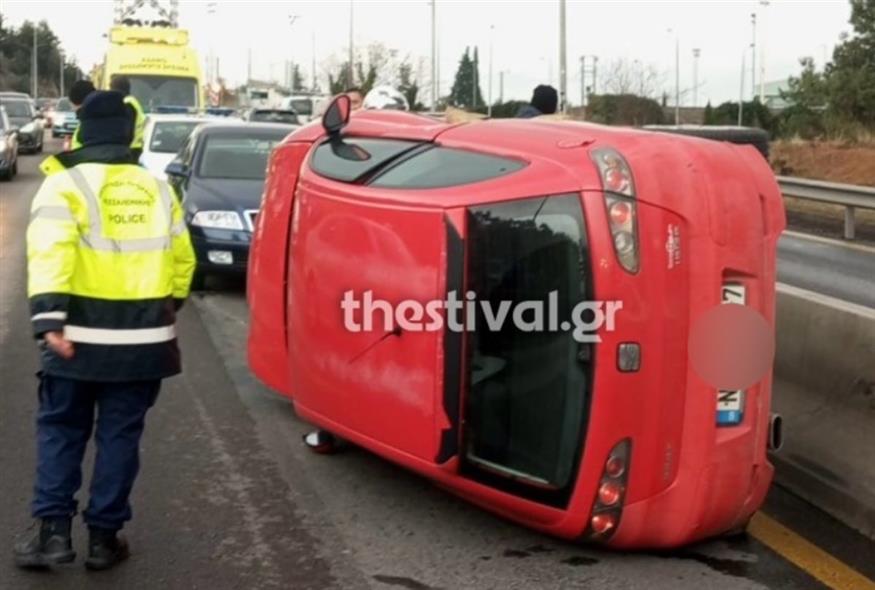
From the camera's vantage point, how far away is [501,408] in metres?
5.08

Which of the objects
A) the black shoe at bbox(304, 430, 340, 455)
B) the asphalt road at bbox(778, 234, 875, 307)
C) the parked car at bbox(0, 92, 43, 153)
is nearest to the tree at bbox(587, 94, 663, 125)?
the parked car at bbox(0, 92, 43, 153)

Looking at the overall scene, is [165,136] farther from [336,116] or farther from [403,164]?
[403,164]

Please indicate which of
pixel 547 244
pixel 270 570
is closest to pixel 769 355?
pixel 547 244

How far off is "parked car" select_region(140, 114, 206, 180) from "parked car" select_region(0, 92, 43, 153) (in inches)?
646

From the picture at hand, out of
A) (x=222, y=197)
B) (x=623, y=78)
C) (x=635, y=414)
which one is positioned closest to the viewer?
(x=635, y=414)

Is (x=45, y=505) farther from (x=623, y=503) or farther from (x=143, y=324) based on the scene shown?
(x=623, y=503)

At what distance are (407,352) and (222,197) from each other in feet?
25.8

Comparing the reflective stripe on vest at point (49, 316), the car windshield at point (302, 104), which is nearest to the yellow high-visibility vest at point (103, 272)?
the reflective stripe on vest at point (49, 316)

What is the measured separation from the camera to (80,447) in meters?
5.05

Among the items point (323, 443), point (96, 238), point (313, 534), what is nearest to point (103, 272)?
point (96, 238)

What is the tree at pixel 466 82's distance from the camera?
320ft

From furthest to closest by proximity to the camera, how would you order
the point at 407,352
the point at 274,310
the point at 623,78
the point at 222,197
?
the point at 623,78 < the point at 222,197 < the point at 274,310 < the point at 407,352

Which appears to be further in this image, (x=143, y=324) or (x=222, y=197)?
(x=222, y=197)

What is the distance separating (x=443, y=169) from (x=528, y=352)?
2.90 ft
